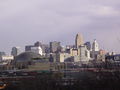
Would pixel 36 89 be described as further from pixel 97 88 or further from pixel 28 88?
pixel 97 88

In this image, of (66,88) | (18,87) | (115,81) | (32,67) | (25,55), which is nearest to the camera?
(115,81)

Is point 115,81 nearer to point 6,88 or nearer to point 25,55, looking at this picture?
point 6,88

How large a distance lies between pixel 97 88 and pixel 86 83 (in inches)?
79.6

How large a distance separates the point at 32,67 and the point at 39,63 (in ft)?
18.6

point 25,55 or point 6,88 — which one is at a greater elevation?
point 25,55

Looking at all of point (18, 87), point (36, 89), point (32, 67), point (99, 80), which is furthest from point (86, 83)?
point (32, 67)

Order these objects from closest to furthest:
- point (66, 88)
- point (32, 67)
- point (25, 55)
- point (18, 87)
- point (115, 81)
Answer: point (115, 81) < point (66, 88) < point (18, 87) < point (32, 67) < point (25, 55)

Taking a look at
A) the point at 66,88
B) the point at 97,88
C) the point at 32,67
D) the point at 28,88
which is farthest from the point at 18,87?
the point at 32,67

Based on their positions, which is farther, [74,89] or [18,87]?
[18,87]

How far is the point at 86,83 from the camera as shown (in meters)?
41.4

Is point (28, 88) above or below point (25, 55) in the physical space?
below

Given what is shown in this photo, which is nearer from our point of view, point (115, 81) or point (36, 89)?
point (115, 81)

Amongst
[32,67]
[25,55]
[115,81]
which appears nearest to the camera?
[115,81]

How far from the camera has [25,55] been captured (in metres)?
156
